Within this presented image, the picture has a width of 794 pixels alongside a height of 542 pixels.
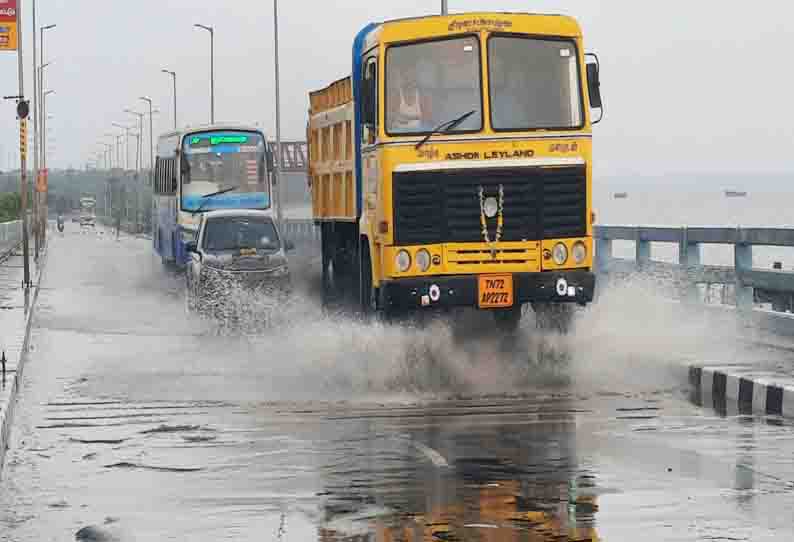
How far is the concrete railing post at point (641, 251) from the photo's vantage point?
25344 millimetres

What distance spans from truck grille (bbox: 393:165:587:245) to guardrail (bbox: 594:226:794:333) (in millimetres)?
2882

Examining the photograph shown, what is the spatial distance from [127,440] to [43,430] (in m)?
1.08

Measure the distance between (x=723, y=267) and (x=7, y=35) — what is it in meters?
21.5

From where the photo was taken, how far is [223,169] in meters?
44.2

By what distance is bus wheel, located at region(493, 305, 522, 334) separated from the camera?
1903cm

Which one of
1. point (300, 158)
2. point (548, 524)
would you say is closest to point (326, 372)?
point (548, 524)

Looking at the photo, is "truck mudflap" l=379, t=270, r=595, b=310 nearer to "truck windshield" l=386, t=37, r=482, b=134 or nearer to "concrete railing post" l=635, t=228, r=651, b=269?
"truck windshield" l=386, t=37, r=482, b=134

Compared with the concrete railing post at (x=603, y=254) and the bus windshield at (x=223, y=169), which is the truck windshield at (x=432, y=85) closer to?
the concrete railing post at (x=603, y=254)

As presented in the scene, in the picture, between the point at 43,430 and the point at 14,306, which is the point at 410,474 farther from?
the point at 14,306

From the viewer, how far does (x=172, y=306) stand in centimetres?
3319

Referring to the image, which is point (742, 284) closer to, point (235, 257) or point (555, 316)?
point (555, 316)

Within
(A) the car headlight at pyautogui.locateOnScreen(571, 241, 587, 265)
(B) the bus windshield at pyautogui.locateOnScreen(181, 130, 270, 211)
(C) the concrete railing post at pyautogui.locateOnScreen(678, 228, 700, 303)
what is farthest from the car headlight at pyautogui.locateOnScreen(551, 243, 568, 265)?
(B) the bus windshield at pyautogui.locateOnScreen(181, 130, 270, 211)

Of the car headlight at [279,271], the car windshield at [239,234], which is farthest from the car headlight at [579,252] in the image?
the car windshield at [239,234]

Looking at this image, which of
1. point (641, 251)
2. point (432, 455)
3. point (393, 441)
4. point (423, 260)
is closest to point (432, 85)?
point (423, 260)
